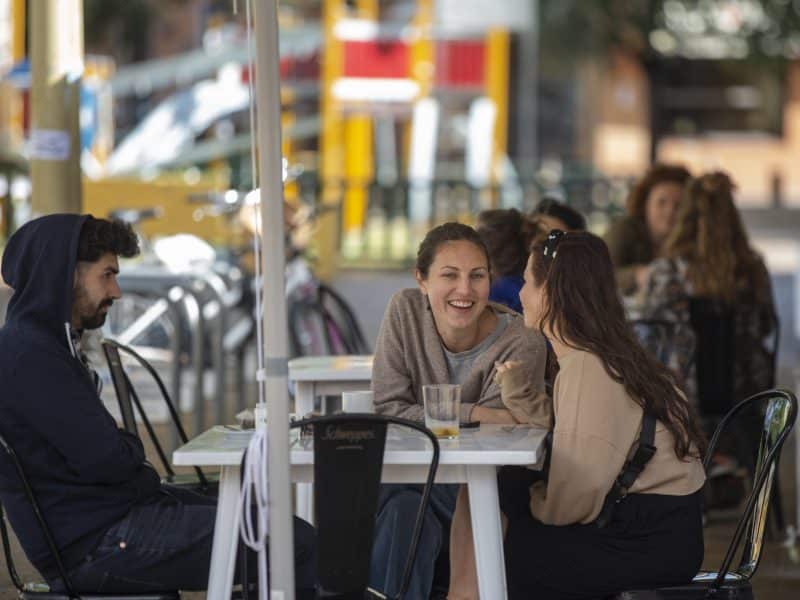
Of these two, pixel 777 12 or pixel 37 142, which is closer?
pixel 37 142

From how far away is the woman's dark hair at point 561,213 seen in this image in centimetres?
646

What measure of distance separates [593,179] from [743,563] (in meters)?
12.2

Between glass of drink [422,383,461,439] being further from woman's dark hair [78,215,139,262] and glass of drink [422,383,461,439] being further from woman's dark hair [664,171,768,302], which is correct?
woman's dark hair [664,171,768,302]

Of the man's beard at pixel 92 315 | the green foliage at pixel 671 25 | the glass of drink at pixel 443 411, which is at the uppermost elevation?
the green foliage at pixel 671 25

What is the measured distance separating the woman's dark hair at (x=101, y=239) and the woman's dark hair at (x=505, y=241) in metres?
1.96

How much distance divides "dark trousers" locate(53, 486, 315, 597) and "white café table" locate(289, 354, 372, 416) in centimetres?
162

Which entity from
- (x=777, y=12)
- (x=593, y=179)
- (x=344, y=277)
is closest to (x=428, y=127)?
(x=593, y=179)

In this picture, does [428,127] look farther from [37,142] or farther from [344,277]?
[37,142]

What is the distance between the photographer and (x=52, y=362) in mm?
3809

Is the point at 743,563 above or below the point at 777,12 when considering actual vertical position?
below

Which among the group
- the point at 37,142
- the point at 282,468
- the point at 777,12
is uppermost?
the point at 777,12

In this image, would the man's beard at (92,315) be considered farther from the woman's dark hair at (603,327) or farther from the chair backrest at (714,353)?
the chair backrest at (714,353)

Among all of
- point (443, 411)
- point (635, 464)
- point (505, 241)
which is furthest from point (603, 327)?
point (505, 241)

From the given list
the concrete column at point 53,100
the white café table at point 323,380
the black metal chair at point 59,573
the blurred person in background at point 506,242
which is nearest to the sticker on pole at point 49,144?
the concrete column at point 53,100
